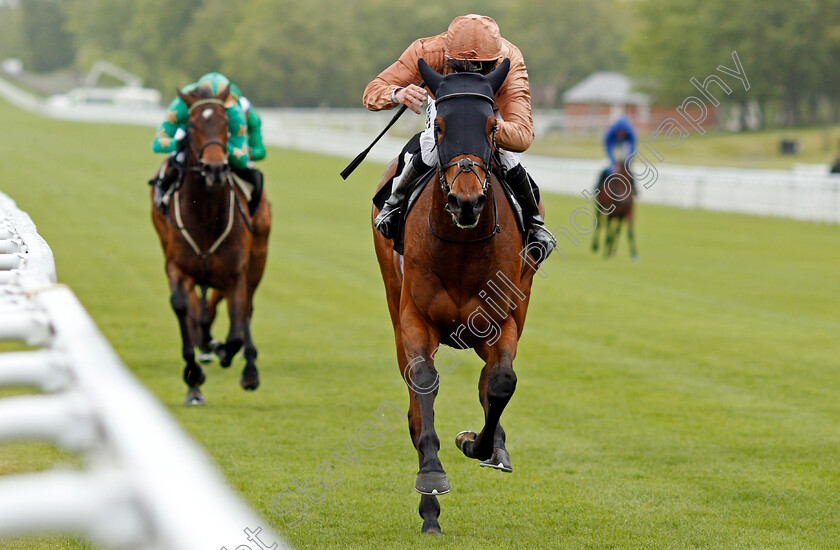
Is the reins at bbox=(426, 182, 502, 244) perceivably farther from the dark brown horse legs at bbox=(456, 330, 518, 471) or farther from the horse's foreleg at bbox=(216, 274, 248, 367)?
the horse's foreleg at bbox=(216, 274, 248, 367)

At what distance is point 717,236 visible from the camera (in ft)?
77.4

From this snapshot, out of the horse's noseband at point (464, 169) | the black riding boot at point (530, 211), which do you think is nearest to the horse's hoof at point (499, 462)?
the black riding boot at point (530, 211)

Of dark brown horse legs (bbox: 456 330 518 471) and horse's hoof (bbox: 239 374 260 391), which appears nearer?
dark brown horse legs (bbox: 456 330 518 471)

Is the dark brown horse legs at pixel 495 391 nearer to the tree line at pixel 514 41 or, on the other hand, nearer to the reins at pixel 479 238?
the reins at pixel 479 238

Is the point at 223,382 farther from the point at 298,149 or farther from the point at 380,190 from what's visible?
the point at 298,149

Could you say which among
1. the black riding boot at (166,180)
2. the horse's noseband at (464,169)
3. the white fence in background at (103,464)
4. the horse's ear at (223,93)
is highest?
the horse's ear at (223,93)

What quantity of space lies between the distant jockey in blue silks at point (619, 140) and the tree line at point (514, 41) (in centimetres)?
5093

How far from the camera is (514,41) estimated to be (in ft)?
323

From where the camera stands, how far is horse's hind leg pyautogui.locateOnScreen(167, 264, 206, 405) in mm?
8578

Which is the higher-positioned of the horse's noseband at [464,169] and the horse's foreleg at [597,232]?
the horse's noseband at [464,169]

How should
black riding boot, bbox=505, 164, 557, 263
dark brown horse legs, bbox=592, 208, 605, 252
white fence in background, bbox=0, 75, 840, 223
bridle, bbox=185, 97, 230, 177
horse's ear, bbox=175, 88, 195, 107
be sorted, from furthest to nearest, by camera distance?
white fence in background, bbox=0, 75, 840, 223
dark brown horse legs, bbox=592, 208, 605, 252
horse's ear, bbox=175, 88, 195, 107
bridle, bbox=185, 97, 230, 177
black riding boot, bbox=505, 164, 557, 263

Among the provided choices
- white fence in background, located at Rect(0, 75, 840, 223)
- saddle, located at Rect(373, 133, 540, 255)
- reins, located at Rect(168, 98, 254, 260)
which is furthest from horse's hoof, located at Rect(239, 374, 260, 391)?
white fence in background, located at Rect(0, 75, 840, 223)

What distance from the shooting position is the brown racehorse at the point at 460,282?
5.17m

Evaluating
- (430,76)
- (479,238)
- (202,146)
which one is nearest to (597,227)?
(202,146)
